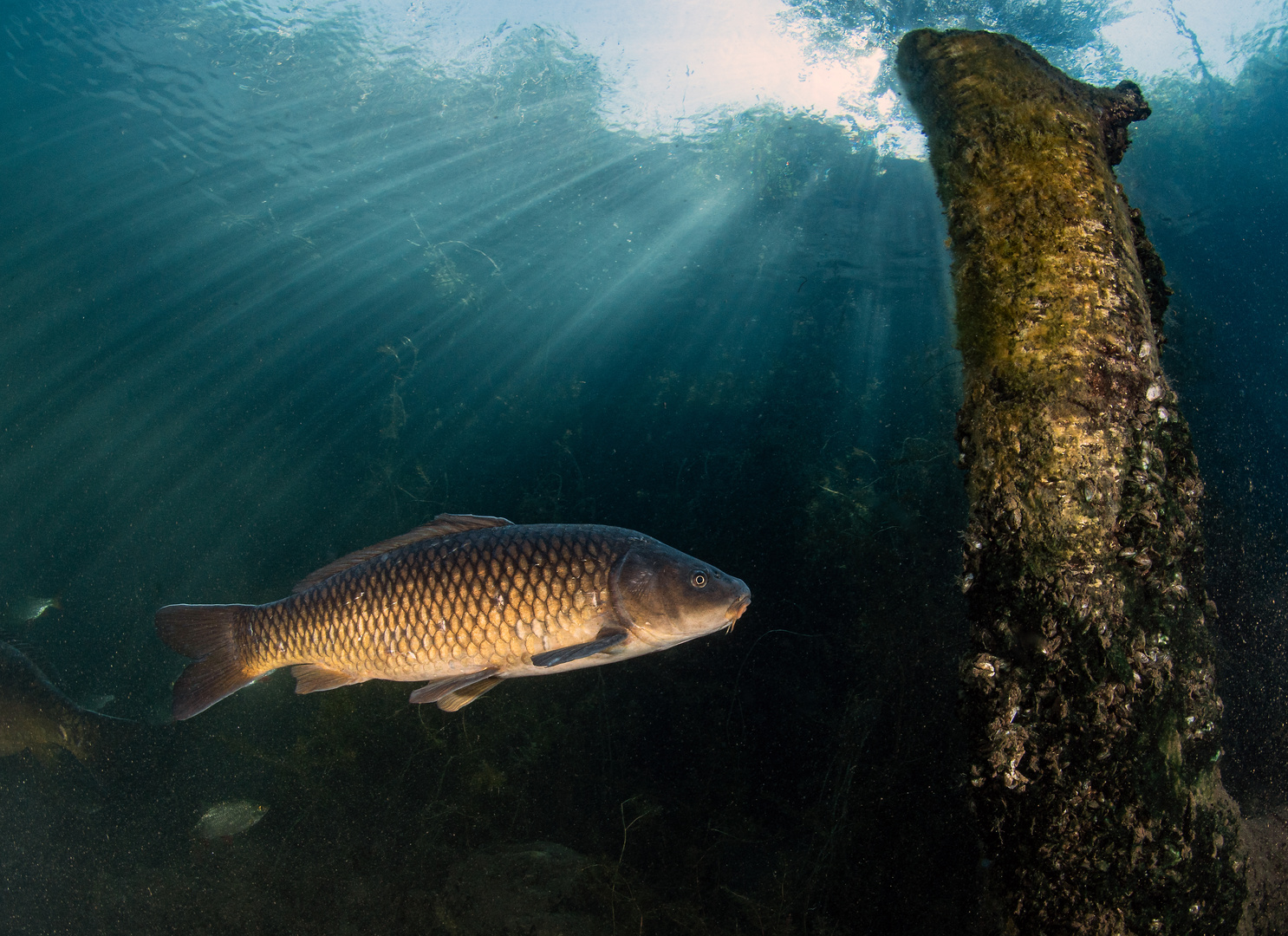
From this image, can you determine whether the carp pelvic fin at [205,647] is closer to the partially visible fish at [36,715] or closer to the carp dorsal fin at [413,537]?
the carp dorsal fin at [413,537]

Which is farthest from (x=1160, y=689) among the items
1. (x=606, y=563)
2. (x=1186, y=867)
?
(x=606, y=563)

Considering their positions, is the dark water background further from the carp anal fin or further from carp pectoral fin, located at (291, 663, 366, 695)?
the carp anal fin

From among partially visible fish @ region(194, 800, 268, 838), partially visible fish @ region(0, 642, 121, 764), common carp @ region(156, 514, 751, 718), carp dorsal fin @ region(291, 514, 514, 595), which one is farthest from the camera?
partially visible fish @ region(0, 642, 121, 764)

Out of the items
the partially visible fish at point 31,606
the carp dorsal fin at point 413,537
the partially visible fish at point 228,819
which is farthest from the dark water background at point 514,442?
the carp dorsal fin at point 413,537

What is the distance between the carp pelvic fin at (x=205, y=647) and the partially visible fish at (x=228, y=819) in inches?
170

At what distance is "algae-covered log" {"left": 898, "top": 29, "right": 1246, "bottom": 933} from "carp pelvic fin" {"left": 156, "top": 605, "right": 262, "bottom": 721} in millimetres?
3665

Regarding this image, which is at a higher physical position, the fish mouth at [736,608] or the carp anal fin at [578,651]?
the fish mouth at [736,608]

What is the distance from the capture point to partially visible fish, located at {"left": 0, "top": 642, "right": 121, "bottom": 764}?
18.4ft

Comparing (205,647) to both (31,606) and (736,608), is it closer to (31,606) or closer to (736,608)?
(736,608)

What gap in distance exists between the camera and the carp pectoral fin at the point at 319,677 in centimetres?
267

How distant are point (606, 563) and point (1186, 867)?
2389mm

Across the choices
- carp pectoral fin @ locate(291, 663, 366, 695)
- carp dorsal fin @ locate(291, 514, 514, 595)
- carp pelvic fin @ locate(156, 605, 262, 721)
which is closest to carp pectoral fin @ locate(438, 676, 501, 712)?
carp pectoral fin @ locate(291, 663, 366, 695)

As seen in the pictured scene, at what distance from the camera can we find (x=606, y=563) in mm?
2619

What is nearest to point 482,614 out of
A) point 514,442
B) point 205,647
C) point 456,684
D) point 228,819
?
point 456,684
